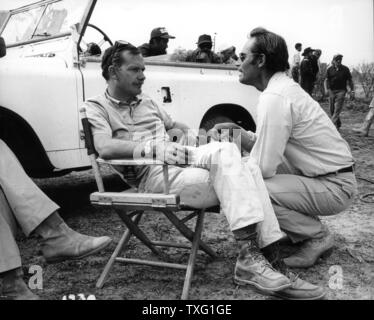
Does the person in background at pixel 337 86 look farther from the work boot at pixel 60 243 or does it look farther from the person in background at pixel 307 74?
the work boot at pixel 60 243

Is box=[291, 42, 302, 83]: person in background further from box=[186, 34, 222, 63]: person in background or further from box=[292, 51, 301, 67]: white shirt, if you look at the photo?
box=[186, 34, 222, 63]: person in background

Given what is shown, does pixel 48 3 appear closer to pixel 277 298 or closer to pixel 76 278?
pixel 76 278

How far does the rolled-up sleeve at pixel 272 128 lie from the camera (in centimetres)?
255

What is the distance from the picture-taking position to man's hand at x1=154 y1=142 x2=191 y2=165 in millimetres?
2252

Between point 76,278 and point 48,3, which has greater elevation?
point 48,3

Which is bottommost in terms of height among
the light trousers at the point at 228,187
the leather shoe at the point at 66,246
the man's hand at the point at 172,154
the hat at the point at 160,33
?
the leather shoe at the point at 66,246

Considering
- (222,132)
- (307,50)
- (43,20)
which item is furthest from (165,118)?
(307,50)

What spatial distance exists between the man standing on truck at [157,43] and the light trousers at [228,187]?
387 centimetres

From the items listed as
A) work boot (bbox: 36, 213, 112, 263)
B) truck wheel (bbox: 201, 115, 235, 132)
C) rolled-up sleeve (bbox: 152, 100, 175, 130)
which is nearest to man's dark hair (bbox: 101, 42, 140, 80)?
rolled-up sleeve (bbox: 152, 100, 175, 130)

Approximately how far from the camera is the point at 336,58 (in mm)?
9070

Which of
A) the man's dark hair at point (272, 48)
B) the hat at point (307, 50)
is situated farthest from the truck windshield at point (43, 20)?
the hat at point (307, 50)
